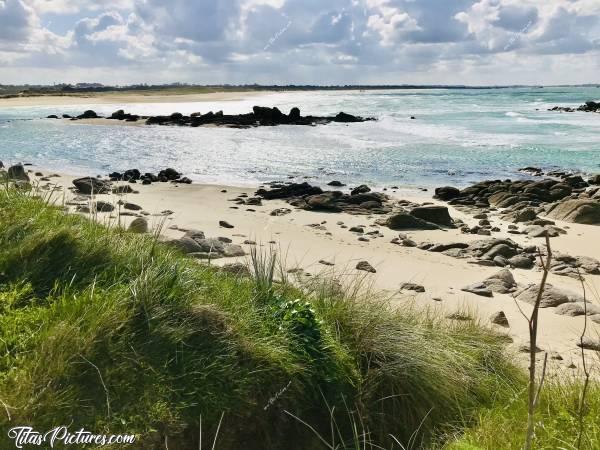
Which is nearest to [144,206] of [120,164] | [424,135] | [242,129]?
[120,164]

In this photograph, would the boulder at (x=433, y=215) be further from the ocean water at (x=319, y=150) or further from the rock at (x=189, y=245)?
the rock at (x=189, y=245)

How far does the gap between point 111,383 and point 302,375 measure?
49.7 inches

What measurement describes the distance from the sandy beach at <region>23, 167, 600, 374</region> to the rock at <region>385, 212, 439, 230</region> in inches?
9.6

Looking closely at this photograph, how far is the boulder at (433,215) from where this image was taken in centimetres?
1321

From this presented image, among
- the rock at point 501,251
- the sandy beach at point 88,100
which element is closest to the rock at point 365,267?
the rock at point 501,251

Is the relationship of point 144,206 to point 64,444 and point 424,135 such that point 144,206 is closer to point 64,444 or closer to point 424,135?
point 64,444

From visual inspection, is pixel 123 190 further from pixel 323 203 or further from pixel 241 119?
pixel 241 119

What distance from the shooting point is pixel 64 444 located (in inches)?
111

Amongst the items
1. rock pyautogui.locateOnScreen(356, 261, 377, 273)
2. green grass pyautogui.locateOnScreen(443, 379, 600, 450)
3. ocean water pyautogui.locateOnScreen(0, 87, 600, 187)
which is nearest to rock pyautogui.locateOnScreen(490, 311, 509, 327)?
rock pyautogui.locateOnScreen(356, 261, 377, 273)

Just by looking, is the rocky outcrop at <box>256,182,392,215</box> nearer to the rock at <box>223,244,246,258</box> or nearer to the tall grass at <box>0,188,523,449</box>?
the rock at <box>223,244,246,258</box>

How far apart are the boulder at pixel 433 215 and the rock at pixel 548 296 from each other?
17.6 feet

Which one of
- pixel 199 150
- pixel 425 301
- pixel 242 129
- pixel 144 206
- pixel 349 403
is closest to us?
pixel 349 403

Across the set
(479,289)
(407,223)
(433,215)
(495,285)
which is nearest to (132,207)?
(407,223)

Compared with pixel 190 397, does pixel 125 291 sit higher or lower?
higher
